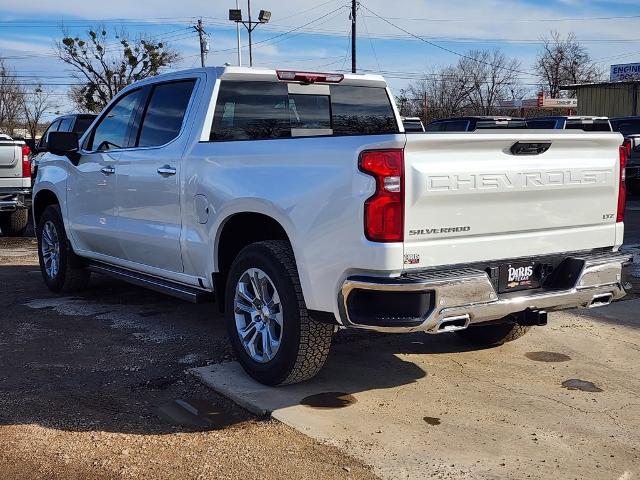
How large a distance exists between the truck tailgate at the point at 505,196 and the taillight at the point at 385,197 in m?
0.05

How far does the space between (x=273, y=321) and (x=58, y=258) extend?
368 cm

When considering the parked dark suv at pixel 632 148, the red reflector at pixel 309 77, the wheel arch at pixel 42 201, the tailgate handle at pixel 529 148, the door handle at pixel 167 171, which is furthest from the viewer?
the parked dark suv at pixel 632 148

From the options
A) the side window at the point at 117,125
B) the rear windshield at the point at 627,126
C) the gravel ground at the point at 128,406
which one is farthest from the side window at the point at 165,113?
the rear windshield at the point at 627,126

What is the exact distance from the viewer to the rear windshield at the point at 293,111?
5.39 m

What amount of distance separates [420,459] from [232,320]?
1.65 meters

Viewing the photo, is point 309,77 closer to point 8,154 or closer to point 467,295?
point 467,295

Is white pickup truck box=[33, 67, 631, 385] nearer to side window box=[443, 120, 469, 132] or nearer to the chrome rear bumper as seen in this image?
the chrome rear bumper

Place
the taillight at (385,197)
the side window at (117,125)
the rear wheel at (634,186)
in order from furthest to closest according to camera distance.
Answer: the rear wheel at (634,186), the side window at (117,125), the taillight at (385,197)

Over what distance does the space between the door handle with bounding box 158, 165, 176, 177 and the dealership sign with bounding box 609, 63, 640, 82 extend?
44900mm

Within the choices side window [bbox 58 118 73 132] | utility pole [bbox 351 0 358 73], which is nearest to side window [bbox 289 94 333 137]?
side window [bbox 58 118 73 132]

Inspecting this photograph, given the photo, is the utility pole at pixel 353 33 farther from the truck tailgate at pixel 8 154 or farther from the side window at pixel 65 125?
the truck tailgate at pixel 8 154

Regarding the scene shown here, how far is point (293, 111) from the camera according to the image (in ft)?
18.8

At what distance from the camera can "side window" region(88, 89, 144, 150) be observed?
610cm

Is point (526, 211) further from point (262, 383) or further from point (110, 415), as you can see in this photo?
point (110, 415)
